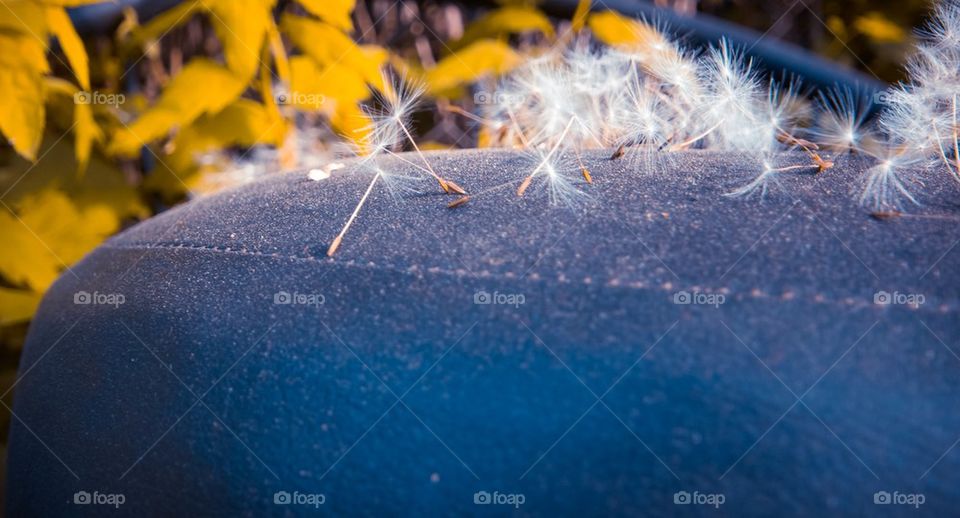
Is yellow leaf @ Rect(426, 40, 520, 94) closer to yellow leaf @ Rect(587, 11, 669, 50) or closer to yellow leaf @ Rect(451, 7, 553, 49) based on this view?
yellow leaf @ Rect(451, 7, 553, 49)

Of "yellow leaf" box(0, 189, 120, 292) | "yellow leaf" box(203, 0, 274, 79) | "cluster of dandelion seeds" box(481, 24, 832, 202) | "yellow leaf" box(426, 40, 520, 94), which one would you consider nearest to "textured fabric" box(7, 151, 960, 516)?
"cluster of dandelion seeds" box(481, 24, 832, 202)

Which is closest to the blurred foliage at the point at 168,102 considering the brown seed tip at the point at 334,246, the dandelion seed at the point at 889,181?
the brown seed tip at the point at 334,246

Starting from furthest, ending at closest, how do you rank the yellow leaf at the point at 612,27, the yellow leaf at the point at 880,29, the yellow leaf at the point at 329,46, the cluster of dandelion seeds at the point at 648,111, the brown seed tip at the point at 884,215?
the yellow leaf at the point at 880,29
the yellow leaf at the point at 612,27
the yellow leaf at the point at 329,46
the cluster of dandelion seeds at the point at 648,111
the brown seed tip at the point at 884,215

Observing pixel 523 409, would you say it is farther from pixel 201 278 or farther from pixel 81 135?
pixel 81 135

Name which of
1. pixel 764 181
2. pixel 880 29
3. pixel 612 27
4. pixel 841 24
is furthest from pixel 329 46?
pixel 841 24

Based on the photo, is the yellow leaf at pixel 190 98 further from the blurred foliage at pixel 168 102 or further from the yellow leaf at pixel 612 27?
the yellow leaf at pixel 612 27
